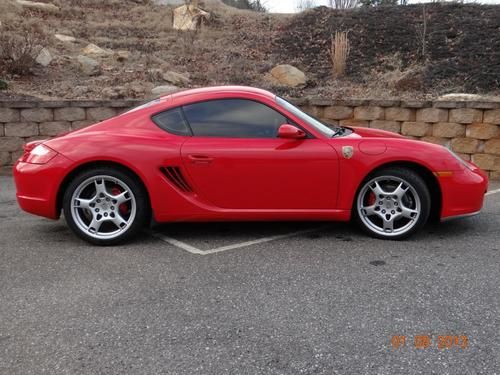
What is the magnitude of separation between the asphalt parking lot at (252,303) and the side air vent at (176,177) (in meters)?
→ 0.51

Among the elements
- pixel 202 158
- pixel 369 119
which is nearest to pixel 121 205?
pixel 202 158

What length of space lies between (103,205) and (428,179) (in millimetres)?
2880

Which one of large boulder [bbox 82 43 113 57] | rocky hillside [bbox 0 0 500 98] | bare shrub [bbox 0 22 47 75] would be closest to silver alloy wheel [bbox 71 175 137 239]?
rocky hillside [bbox 0 0 500 98]

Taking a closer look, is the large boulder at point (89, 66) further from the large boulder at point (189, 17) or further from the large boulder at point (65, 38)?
the large boulder at point (189, 17)

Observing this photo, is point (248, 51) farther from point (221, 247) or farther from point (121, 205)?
point (221, 247)

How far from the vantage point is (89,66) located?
10797 mm

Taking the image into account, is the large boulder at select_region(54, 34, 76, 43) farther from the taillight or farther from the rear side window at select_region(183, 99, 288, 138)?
the rear side window at select_region(183, 99, 288, 138)

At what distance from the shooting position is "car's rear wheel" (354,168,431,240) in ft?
13.7

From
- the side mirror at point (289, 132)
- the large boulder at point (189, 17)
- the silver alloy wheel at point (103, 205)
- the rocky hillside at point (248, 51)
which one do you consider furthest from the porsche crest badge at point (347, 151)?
the large boulder at point (189, 17)

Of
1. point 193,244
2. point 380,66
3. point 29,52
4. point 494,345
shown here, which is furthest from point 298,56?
point 494,345

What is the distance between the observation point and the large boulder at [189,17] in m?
15.1

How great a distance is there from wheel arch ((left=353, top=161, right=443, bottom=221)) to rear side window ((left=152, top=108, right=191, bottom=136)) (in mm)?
1633

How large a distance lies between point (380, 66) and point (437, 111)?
377 centimetres

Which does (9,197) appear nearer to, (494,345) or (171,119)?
(171,119)
